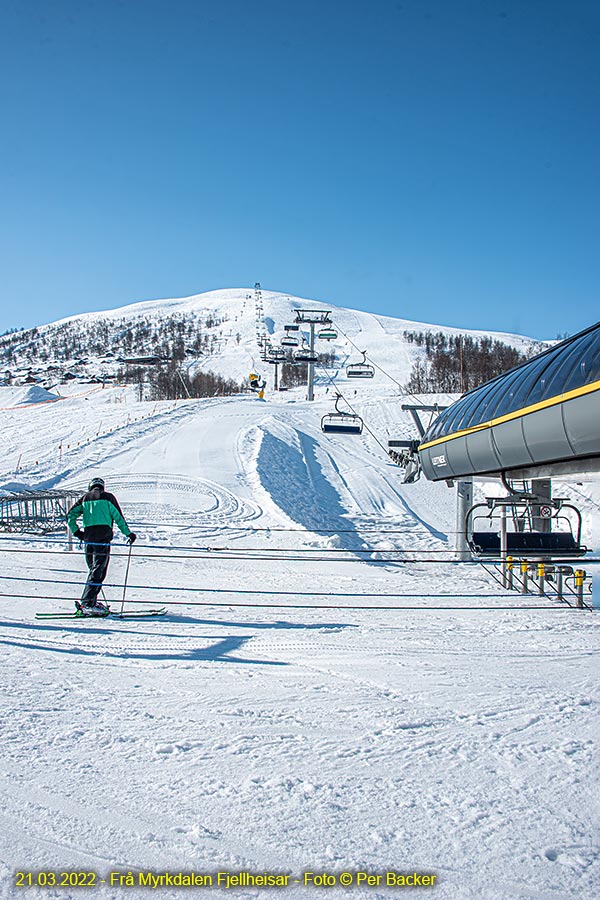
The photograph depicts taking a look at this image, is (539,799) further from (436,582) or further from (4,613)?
(436,582)

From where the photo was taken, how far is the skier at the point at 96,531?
7969mm

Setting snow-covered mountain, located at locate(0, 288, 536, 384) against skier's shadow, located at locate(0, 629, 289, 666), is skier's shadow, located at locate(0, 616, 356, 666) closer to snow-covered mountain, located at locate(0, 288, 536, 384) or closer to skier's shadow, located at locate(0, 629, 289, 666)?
skier's shadow, located at locate(0, 629, 289, 666)

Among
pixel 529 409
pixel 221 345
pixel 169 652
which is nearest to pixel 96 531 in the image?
pixel 169 652

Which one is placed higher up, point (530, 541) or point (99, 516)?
point (99, 516)

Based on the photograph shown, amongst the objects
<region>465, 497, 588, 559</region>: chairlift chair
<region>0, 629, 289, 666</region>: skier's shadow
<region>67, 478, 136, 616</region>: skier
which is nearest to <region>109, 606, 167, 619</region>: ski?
<region>67, 478, 136, 616</region>: skier

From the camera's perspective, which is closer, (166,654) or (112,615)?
(166,654)

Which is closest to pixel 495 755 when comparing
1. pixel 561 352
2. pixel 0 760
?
pixel 0 760

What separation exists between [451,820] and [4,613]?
6180mm

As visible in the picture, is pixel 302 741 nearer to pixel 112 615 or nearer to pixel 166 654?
pixel 166 654

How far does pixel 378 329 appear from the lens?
165m

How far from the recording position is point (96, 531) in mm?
8227

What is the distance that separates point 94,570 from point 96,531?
1.73ft

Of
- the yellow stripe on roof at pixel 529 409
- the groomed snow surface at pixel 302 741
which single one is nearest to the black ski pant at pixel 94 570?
the groomed snow surface at pixel 302 741

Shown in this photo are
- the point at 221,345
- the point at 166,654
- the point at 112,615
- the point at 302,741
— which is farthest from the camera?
the point at 221,345
